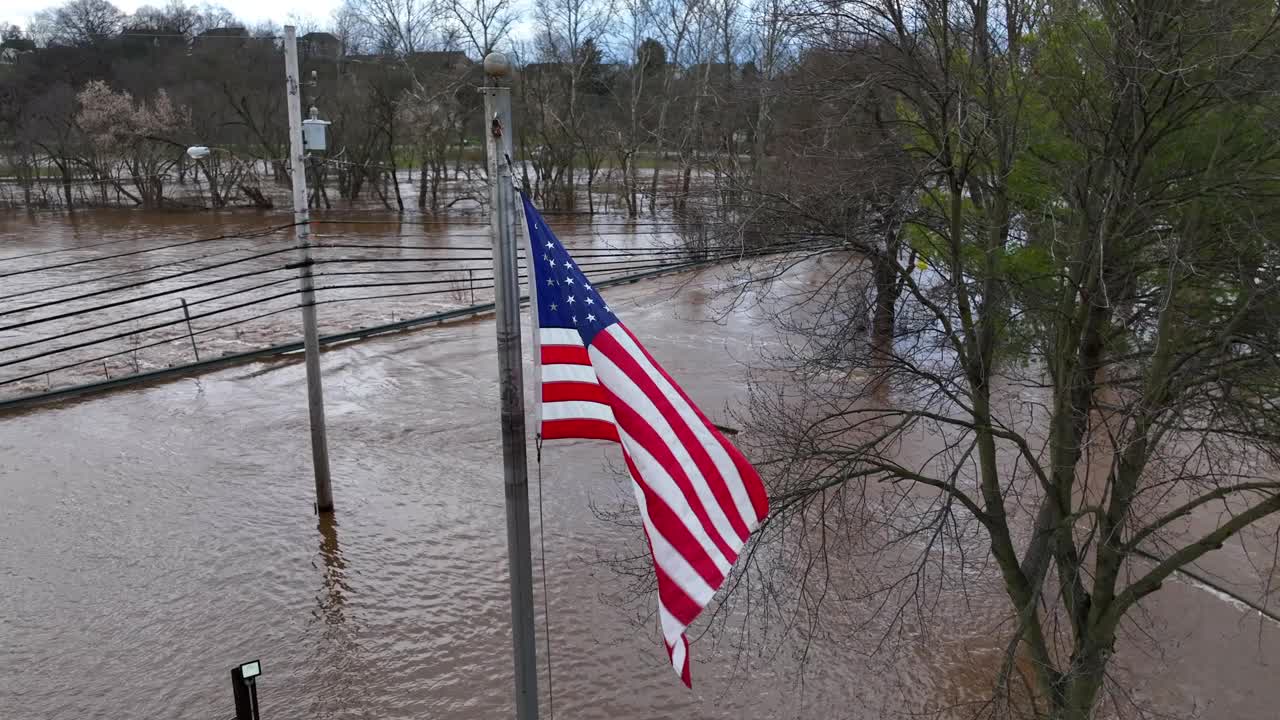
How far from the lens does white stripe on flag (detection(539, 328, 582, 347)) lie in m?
4.96

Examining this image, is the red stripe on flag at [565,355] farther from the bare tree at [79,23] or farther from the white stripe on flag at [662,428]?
the bare tree at [79,23]

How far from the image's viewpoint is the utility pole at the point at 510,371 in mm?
4602

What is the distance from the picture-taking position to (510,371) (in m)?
4.91

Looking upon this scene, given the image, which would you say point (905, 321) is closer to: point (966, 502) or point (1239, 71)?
point (966, 502)

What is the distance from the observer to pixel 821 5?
8469 millimetres

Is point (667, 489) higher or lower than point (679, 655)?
higher

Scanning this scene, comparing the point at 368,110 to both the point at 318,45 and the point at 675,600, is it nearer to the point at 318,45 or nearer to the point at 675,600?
the point at 318,45

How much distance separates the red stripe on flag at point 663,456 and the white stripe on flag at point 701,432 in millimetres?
188

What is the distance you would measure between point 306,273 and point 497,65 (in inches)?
331

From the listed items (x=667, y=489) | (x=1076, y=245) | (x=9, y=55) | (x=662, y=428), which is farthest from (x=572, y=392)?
(x=9, y=55)

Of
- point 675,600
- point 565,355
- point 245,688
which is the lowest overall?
point 245,688

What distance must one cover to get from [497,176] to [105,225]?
1812 inches

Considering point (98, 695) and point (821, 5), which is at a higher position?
point (821, 5)

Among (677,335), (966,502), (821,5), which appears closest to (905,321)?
(966,502)
